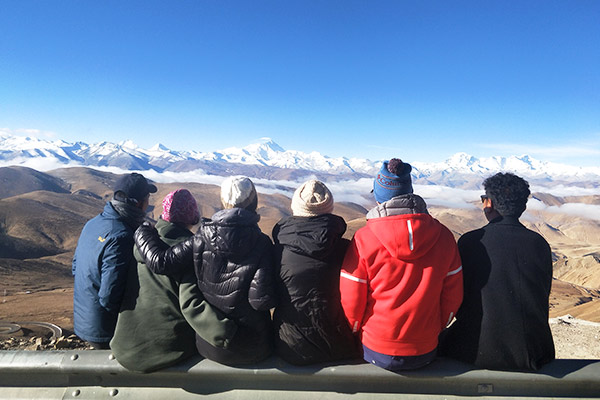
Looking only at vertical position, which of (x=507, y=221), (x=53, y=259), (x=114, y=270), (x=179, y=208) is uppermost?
(x=507, y=221)

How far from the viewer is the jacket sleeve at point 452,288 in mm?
2561

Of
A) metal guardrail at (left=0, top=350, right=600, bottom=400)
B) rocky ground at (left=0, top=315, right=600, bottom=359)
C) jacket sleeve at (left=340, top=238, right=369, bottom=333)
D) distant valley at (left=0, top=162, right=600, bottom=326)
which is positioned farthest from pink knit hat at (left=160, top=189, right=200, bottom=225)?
distant valley at (left=0, top=162, right=600, bottom=326)

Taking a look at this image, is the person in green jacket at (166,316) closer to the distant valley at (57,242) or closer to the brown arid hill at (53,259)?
the brown arid hill at (53,259)

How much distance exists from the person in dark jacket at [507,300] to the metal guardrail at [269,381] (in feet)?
0.42

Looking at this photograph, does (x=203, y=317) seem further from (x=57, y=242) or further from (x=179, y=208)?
(x=57, y=242)

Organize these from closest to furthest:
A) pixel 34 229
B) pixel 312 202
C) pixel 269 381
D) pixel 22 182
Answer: pixel 269 381 → pixel 312 202 → pixel 34 229 → pixel 22 182

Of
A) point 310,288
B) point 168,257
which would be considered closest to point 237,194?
point 168,257

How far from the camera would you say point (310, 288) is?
102 inches

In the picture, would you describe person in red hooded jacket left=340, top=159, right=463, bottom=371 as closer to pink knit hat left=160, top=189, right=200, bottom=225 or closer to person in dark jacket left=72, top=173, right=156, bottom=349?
pink knit hat left=160, top=189, right=200, bottom=225

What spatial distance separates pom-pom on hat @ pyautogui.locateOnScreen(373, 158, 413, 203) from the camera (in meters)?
2.98

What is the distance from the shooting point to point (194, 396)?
2.35 m

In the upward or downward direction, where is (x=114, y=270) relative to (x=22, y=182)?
upward

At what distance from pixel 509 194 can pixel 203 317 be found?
2.66 meters

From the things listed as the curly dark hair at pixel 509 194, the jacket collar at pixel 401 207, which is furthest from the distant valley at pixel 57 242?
the jacket collar at pixel 401 207
